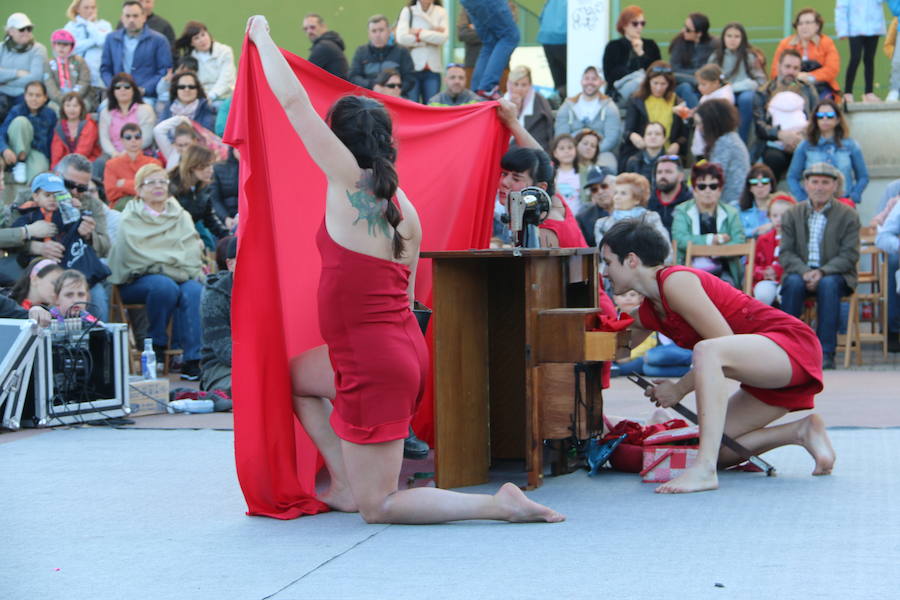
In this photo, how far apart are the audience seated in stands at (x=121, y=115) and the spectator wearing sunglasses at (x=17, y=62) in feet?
4.05

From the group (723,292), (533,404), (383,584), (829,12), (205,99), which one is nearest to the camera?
(383,584)

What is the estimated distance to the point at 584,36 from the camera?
535 inches

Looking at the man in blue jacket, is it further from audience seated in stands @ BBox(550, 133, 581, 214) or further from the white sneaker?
audience seated in stands @ BBox(550, 133, 581, 214)

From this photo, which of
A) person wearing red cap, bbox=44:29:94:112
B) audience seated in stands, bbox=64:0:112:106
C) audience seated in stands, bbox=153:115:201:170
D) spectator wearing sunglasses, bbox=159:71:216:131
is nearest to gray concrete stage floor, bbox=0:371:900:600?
audience seated in stands, bbox=153:115:201:170

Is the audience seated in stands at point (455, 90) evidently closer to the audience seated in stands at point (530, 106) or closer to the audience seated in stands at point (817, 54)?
the audience seated in stands at point (530, 106)

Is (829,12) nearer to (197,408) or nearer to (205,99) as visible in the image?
(205,99)

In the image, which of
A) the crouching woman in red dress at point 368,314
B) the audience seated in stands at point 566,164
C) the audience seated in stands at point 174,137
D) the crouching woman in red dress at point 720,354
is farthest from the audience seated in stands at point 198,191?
the crouching woman in red dress at point 368,314

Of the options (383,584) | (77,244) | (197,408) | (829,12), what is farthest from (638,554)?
(829,12)

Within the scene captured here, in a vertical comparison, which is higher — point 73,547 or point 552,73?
point 552,73

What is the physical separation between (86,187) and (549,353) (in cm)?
567

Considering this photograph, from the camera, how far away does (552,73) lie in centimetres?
1400

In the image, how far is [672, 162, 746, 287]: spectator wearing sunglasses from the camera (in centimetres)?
1011

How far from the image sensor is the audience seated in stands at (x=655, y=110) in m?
12.1

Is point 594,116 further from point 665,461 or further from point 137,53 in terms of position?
point 665,461
